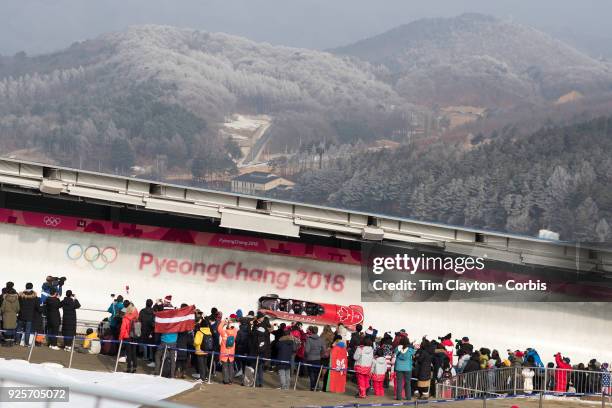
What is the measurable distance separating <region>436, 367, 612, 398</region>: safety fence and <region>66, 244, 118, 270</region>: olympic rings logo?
35.5ft

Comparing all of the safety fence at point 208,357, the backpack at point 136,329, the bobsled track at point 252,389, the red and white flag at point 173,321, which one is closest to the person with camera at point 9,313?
the safety fence at point 208,357

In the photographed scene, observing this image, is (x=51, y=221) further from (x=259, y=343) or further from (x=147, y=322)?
(x=259, y=343)

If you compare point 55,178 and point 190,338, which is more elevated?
point 55,178

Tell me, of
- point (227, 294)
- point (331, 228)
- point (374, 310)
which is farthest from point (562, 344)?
point (227, 294)

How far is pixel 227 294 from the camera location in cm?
2795

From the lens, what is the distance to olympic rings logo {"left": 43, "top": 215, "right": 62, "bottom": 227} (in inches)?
1092

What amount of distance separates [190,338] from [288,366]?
2.13m

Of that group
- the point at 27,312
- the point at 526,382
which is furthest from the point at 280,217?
the point at 526,382

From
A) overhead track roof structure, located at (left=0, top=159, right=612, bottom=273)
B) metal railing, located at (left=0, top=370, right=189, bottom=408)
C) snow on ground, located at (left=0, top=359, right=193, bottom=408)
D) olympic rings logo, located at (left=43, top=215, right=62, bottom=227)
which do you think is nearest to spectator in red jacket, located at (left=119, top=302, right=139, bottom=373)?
snow on ground, located at (left=0, top=359, right=193, bottom=408)

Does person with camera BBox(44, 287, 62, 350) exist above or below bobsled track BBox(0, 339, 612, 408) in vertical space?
above

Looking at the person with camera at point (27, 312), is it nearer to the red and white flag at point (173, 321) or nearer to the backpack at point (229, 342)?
the red and white flag at point (173, 321)

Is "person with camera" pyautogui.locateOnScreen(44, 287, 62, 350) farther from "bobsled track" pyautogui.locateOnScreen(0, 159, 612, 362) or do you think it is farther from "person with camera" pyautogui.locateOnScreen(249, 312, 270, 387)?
"bobsled track" pyautogui.locateOnScreen(0, 159, 612, 362)

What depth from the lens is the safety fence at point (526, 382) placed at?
2102 cm

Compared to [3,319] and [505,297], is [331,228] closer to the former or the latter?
[505,297]
